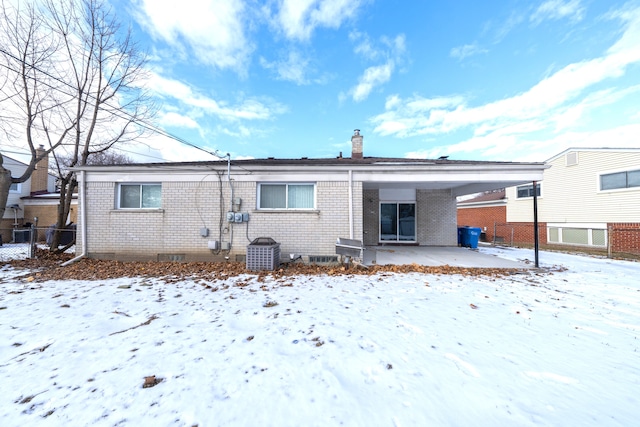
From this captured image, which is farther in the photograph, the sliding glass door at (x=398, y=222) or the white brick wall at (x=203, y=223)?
the sliding glass door at (x=398, y=222)

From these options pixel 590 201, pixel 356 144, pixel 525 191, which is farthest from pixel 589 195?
pixel 356 144

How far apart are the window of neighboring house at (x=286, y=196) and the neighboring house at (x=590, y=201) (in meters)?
11.6

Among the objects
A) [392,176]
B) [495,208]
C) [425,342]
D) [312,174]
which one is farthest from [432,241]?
[495,208]

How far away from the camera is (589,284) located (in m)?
5.71

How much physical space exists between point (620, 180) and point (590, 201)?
157 cm

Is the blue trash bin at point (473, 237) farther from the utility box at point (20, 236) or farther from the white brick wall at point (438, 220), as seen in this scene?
the utility box at point (20, 236)

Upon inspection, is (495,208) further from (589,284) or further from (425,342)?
(425,342)

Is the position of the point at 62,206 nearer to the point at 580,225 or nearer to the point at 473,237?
the point at 473,237

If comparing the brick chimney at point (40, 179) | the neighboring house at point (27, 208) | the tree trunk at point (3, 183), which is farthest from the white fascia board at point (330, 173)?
the brick chimney at point (40, 179)

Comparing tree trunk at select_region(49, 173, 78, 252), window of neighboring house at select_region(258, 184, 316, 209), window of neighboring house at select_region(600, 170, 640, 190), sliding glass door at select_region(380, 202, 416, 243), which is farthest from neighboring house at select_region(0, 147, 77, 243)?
window of neighboring house at select_region(600, 170, 640, 190)

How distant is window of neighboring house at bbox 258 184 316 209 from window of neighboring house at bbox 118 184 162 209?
3438 mm

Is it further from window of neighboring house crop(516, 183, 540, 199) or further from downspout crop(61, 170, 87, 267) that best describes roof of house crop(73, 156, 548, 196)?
window of neighboring house crop(516, 183, 540, 199)

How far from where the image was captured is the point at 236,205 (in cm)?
749

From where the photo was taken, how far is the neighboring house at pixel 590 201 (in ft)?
39.0
